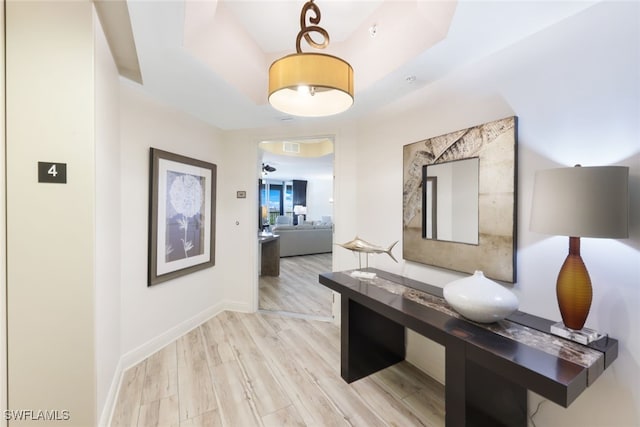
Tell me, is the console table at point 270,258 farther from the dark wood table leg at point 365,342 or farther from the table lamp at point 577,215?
the table lamp at point 577,215

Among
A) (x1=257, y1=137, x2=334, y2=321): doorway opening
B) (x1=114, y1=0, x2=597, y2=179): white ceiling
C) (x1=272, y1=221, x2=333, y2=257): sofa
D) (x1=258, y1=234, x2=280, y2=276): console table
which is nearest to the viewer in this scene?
(x1=114, y1=0, x2=597, y2=179): white ceiling

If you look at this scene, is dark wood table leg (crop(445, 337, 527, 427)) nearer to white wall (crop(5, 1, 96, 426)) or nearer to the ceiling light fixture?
the ceiling light fixture

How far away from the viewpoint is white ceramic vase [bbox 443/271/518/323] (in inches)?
50.5

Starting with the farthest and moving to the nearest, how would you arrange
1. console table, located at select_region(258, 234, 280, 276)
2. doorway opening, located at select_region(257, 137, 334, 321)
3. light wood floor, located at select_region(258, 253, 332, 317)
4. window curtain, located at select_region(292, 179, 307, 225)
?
window curtain, located at select_region(292, 179, 307, 225) → console table, located at select_region(258, 234, 280, 276) → doorway opening, located at select_region(257, 137, 334, 321) → light wood floor, located at select_region(258, 253, 332, 317)

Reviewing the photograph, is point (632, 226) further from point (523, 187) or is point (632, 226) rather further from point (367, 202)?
point (367, 202)

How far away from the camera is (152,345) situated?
2.41m

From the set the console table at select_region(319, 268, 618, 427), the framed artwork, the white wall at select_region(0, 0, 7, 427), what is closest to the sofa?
the framed artwork

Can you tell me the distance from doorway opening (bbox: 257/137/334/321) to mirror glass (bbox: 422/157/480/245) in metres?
1.50

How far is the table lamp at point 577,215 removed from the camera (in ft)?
3.34

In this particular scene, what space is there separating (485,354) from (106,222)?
Answer: 2273mm

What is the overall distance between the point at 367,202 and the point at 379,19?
1555mm

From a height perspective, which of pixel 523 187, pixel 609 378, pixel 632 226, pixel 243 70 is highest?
pixel 243 70

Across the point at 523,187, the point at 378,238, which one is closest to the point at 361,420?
the point at 378,238

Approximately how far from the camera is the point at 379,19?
6.17ft
